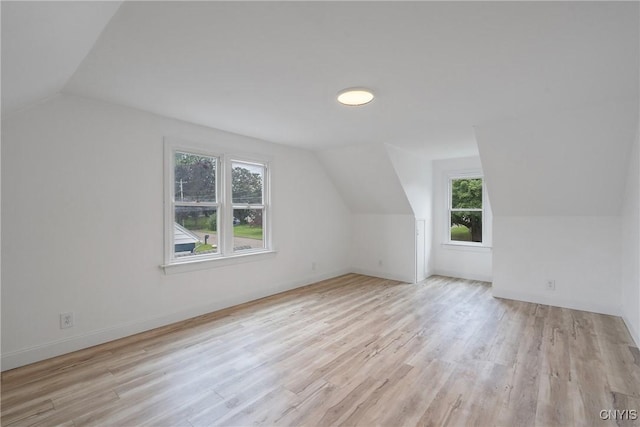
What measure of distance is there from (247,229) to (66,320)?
2116 mm

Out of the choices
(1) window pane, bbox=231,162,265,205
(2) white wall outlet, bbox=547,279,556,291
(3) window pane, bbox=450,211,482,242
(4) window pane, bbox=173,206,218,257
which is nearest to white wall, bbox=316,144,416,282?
(3) window pane, bbox=450,211,482,242

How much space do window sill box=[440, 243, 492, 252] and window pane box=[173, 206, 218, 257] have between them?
4196mm

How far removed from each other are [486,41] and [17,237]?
3.70 m

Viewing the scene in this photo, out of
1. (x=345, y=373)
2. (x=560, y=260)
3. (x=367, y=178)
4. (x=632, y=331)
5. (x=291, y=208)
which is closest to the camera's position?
(x=345, y=373)

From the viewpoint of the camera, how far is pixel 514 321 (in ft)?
11.1

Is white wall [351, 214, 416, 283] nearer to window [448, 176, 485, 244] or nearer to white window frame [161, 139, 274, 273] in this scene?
window [448, 176, 485, 244]

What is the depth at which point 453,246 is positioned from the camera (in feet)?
18.1

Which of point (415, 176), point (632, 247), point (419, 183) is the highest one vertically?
point (415, 176)

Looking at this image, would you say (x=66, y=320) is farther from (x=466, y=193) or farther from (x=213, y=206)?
(x=466, y=193)

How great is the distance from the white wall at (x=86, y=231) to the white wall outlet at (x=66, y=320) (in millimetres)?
40

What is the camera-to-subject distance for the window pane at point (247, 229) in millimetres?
4008

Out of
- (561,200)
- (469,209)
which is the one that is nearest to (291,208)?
(469,209)

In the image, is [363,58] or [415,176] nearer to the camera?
[363,58]

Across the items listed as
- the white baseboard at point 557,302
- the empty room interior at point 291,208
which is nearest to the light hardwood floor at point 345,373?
the empty room interior at point 291,208
